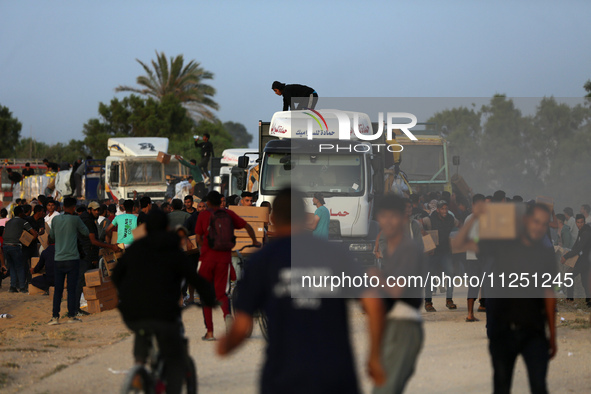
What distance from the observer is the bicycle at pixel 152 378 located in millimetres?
5152

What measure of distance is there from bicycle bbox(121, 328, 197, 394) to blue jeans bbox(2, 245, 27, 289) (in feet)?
41.3

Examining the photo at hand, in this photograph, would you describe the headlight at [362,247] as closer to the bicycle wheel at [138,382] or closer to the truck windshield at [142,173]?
the bicycle wheel at [138,382]

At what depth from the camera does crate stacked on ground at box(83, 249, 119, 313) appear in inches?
536

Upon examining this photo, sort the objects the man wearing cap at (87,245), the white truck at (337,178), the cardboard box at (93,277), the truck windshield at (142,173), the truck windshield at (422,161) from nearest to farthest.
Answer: the man wearing cap at (87,245) < the cardboard box at (93,277) < the white truck at (337,178) < the truck windshield at (422,161) < the truck windshield at (142,173)

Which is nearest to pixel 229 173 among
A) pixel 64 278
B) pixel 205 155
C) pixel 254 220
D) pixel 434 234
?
pixel 205 155

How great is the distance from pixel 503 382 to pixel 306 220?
7.32ft

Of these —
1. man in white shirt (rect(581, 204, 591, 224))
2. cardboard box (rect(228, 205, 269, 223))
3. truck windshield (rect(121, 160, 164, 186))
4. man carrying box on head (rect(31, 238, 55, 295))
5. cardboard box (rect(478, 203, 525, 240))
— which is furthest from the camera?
truck windshield (rect(121, 160, 164, 186))

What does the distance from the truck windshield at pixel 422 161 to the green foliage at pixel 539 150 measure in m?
1.49

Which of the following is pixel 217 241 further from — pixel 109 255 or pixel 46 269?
pixel 46 269

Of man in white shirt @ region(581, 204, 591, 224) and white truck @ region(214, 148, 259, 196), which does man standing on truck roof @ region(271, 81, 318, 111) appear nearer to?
white truck @ region(214, 148, 259, 196)

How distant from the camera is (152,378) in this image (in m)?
5.37

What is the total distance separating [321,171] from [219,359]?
6.87m

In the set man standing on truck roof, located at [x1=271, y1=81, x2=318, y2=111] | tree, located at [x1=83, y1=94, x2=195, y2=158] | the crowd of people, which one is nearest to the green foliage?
man standing on truck roof, located at [x1=271, y1=81, x2=318, y2=111]

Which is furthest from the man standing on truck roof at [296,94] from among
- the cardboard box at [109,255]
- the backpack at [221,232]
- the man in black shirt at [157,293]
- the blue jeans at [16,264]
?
the man in black shirt at [157,293]
